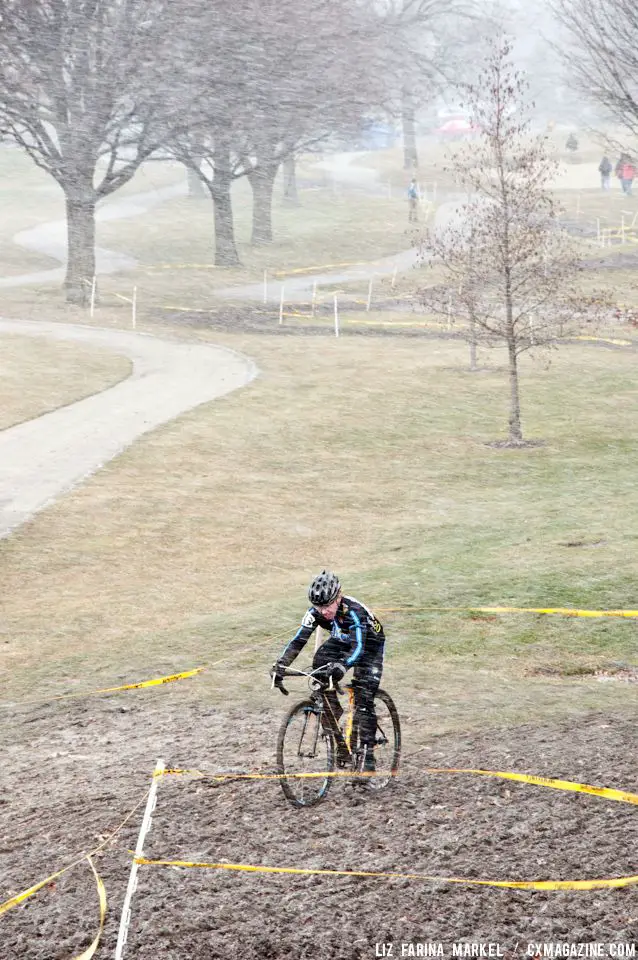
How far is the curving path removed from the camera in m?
20.2

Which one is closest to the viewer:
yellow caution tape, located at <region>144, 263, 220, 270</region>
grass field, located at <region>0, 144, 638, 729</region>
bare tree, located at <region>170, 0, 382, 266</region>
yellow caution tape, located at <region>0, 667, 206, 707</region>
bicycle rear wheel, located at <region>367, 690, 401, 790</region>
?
bicycle rear wheel, located at <region>367, 690, 401, 790</region>

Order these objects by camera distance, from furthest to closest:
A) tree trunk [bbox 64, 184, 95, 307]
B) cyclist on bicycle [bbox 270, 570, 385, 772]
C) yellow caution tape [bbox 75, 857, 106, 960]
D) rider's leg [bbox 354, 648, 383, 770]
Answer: tree trunk [bbox 64, 184, 95, 307], rider's leg [bbox 354, 648, 383, 770], cyclist on bicycle [bbox 270, 570, 385, 772], yellow caution tape [bbox 75, 857, 106, 960]

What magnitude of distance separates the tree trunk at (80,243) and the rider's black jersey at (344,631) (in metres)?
35.0

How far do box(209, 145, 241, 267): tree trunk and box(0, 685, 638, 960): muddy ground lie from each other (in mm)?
41641

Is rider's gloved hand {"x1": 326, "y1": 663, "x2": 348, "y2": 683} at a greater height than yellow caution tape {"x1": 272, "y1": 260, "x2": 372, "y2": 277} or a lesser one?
lesser

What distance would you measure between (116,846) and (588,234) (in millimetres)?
53452

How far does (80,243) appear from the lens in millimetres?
41281

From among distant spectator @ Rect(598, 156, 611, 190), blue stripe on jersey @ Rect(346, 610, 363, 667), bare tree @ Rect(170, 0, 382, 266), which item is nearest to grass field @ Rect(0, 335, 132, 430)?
bare tree @ Rect(170, 0, 382, 266)

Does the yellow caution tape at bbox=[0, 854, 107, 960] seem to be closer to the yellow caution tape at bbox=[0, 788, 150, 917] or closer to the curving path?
the yellow caution tape at bbox=[0, 788, 150, 917]

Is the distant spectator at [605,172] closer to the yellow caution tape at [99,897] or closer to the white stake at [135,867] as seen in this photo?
the white stake at [135,867]

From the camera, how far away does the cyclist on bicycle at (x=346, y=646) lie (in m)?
8.00

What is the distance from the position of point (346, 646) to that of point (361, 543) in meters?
9.19

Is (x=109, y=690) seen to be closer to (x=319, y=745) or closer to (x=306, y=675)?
(x=319, y=745)

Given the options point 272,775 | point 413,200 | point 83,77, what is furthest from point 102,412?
point 413,200
